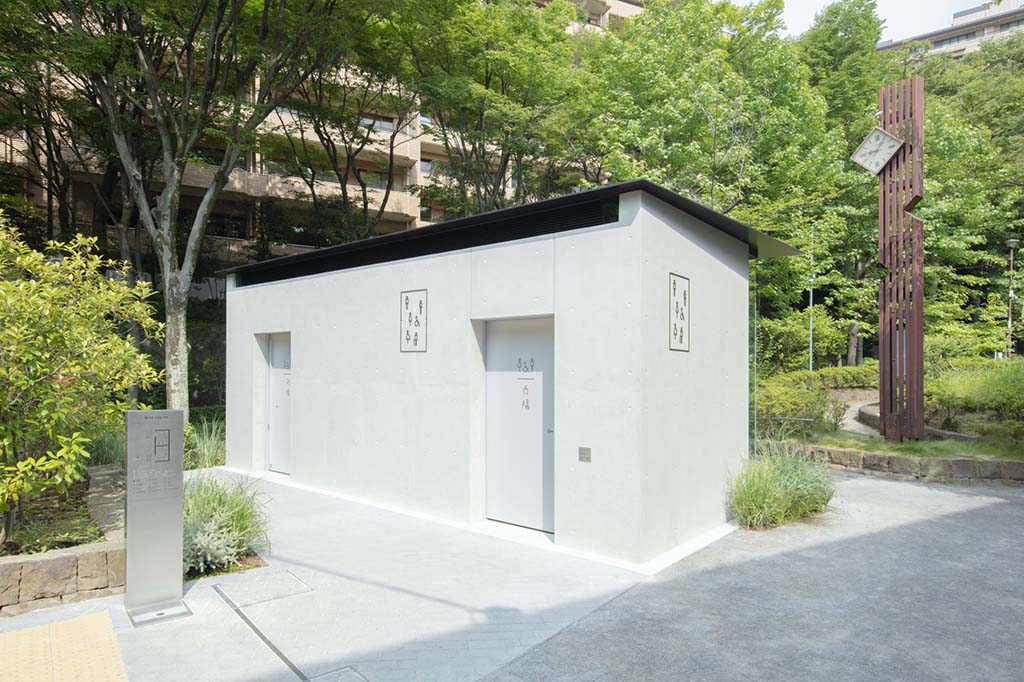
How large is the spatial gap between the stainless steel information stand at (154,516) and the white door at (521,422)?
141 inches

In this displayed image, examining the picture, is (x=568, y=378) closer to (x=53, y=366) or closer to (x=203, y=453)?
(x=53, y=366)

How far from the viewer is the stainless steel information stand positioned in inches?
188

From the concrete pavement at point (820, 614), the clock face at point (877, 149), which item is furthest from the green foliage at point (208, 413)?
the clock face at point (877, 149)

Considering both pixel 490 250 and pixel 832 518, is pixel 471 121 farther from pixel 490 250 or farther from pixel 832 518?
pixel 832 518

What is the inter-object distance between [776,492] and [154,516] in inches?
251

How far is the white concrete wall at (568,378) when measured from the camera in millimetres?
6074

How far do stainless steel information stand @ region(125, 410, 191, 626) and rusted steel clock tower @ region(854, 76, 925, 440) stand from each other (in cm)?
1094

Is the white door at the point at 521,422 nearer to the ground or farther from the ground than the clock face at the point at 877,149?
nearer to the ground

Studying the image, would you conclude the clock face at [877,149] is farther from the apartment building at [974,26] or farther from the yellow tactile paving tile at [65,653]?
the apartment building at [974,26]

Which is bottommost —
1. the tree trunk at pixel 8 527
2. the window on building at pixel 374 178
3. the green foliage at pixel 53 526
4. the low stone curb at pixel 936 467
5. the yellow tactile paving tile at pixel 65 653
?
the yellow tactile paving tile at pixel 65 653

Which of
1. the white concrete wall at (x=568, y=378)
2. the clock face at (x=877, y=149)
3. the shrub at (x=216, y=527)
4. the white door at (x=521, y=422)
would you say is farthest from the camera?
the clock face at (x=877, y=149)

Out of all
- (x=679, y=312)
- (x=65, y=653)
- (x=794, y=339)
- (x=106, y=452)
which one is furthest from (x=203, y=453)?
(x=794, y=339)

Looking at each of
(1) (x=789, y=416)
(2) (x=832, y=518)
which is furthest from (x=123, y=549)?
(1) (x=789, y=416)

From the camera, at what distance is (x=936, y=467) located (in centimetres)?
993
